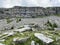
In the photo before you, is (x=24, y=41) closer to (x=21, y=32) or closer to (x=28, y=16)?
(x=21, y=32)

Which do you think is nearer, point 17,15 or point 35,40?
point 35,40

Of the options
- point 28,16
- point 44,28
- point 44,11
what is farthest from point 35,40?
point 44,11

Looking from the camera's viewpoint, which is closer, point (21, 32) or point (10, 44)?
point (10, 44)

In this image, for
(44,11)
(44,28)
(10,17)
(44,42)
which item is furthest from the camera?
(44,11)

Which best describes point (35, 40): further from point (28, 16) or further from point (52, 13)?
point (52, 13)

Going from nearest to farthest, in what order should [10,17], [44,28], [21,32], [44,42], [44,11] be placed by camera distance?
[44,42] → [21,32] → [44,28] → [10,17] → [44,11]

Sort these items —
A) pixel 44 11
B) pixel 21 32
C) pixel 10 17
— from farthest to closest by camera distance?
pixel 44 11
pixel 10 17
pixel 21 32

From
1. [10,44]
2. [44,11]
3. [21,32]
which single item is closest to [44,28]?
[21,32]
